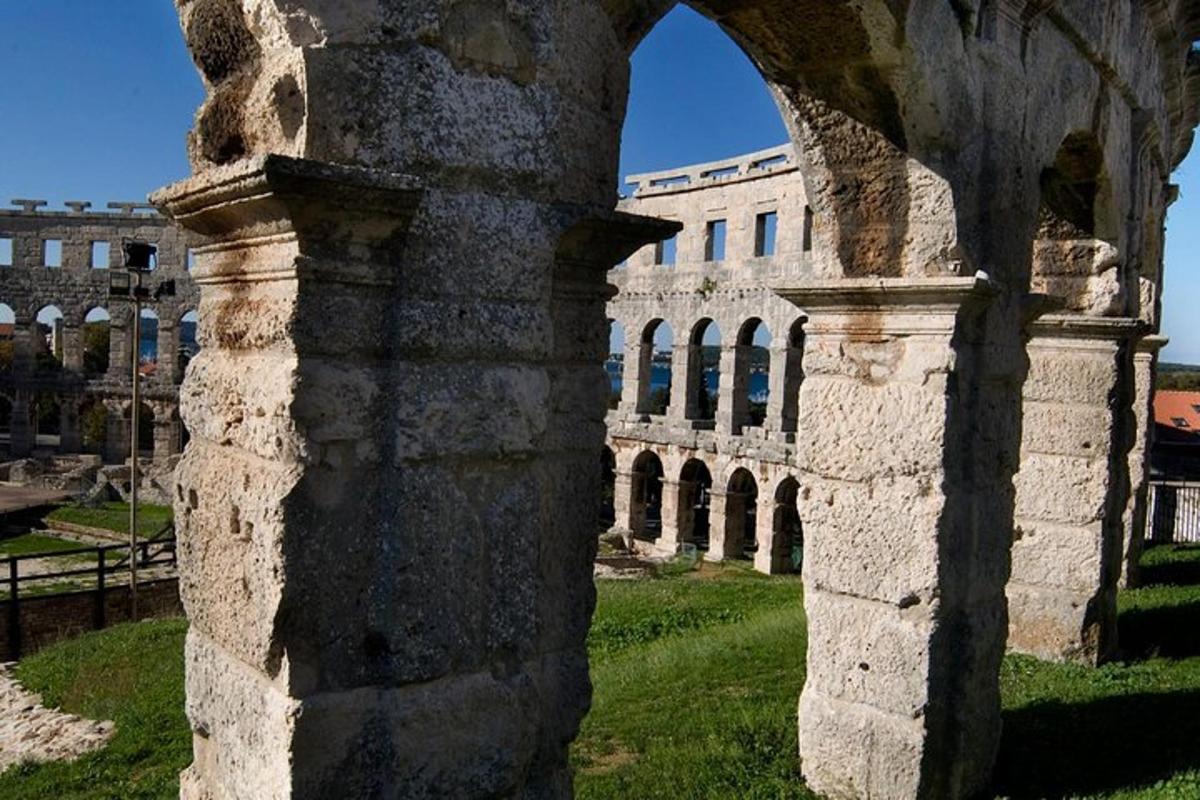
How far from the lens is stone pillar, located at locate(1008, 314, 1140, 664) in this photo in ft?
25.1

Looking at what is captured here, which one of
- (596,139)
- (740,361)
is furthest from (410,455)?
(740,361)

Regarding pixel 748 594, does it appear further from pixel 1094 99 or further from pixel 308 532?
pixel 308 532

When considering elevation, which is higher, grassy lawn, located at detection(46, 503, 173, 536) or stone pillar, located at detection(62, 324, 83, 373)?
stone pillar, located at detection(62, 324, 83, 373)

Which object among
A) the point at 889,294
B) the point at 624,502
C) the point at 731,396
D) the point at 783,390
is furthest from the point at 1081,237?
the point at 624,502

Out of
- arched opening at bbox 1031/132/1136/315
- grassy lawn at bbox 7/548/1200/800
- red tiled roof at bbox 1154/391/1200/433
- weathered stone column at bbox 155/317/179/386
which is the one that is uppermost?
arched opening at bbox 1031/132/1136/315

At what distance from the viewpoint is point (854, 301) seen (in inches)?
203

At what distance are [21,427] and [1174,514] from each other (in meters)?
33.7

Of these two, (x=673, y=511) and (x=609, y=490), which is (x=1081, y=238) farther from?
(x=609, y=490)

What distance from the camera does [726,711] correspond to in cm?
645

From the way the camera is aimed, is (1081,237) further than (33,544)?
No

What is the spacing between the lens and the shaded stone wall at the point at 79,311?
33500 mm

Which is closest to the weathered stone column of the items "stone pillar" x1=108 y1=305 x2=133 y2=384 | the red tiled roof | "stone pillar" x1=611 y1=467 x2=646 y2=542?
"stone pillar" x1=108 y1=305 x2=133 y2=384

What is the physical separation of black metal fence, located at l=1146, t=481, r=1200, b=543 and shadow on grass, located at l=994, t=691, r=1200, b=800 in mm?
10155

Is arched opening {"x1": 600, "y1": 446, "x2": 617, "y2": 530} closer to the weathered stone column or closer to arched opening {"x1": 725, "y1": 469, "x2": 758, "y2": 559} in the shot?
arched opening {"x1": 725, "y1": 469, "x2": 758, "y2": 559}
